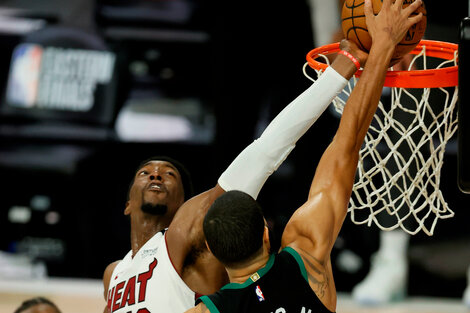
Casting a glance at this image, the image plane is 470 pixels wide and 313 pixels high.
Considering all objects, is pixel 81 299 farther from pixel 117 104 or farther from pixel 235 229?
pixel 235 229

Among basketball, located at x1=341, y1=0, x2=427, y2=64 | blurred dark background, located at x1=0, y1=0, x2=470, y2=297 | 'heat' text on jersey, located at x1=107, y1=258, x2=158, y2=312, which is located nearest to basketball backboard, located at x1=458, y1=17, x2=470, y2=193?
basketball, located at x1=341, y1=0, x2=427, y2=64

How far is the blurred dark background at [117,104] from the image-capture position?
7.74m

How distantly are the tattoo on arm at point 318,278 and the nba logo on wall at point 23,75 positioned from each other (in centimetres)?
686

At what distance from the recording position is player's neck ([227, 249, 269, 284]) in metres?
1.85

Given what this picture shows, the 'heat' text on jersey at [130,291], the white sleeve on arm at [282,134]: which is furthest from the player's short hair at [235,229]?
the 'heat' text on jersey at [130,291]

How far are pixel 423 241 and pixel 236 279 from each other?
19.5 feet

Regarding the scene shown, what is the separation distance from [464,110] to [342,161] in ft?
1.55

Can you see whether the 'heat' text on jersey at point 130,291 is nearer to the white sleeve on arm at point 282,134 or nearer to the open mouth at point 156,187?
the open mouth at point 156,187

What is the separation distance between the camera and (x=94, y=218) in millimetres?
8000

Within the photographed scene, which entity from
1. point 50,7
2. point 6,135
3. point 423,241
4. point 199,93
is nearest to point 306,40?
point 199,93

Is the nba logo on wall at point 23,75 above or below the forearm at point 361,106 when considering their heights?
below

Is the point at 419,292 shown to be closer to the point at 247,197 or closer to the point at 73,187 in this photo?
the point at 73,187

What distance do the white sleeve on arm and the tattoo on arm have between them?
1.11ft

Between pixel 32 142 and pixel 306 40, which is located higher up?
pixel 306 40
